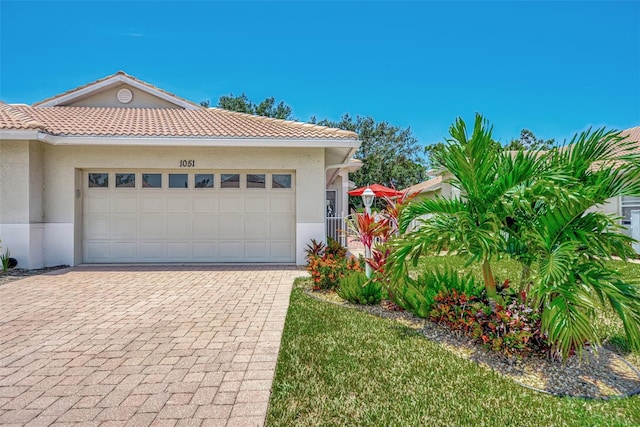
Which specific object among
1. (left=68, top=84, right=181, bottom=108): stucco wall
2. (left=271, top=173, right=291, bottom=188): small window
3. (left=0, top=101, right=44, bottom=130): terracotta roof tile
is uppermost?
(left=68, top=84, right=181, bottom=108): stucco wall

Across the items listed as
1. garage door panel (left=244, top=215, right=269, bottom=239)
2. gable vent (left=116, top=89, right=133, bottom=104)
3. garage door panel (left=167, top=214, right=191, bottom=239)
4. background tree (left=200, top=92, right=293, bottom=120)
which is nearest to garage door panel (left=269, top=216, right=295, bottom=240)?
garage door panel (left=244, top=215, right=269, bottom=239)

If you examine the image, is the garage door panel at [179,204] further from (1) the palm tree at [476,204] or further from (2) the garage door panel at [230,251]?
(1) the palm tree at [476,204]

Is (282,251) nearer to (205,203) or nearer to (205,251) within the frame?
(205,251)

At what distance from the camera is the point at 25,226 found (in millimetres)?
10023

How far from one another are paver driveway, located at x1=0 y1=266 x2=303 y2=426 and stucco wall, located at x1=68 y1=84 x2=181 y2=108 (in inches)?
330

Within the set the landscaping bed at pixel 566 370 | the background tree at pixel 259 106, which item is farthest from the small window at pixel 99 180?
the background tree at pixel 259 106

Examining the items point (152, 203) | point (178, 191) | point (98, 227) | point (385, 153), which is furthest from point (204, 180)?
point (385, 153)

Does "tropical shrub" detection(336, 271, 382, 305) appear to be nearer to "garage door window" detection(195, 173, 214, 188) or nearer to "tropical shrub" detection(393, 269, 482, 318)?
"tropical shrub" detection(393, 269, 482, 318)

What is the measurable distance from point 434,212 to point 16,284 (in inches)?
371

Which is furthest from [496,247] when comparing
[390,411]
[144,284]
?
[144,284]

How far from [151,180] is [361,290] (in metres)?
7.95

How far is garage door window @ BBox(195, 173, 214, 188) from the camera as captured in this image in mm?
11430

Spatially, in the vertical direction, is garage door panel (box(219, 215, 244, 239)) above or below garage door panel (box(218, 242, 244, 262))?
above

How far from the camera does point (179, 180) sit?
37.4ft
